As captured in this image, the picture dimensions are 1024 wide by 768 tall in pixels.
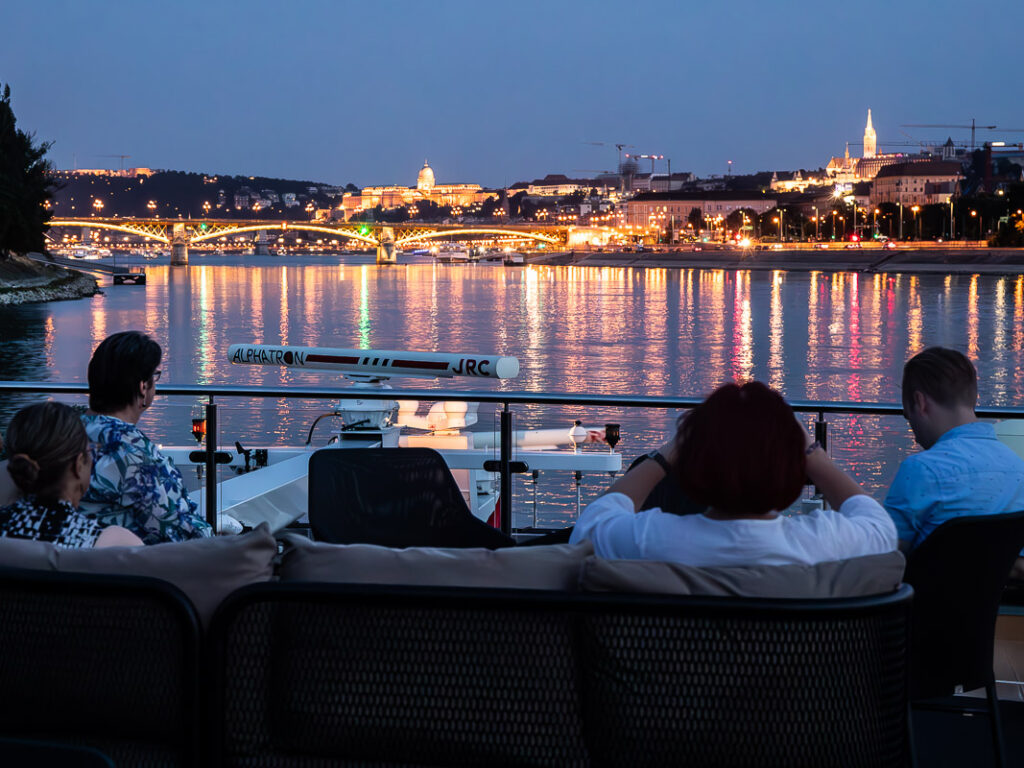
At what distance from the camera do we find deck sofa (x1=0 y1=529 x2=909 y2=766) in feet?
4.25

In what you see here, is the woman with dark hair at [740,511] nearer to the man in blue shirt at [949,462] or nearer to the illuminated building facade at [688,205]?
the man in blue shirt at [949,462]

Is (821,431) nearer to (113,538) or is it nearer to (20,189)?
(113,538)

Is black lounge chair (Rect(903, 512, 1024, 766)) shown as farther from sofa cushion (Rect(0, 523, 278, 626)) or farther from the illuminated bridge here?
the illuminated bridge

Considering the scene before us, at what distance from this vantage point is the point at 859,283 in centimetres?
5416

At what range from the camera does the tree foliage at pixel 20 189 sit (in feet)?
112

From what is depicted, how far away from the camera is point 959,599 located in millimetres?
1779

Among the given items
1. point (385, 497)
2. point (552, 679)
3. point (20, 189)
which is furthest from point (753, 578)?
point (20, 189)

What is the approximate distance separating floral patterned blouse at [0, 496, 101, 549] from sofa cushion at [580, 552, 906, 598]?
2.24 feet

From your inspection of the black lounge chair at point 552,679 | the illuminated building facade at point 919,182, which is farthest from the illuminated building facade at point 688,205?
the black lounge chair at point 552,679

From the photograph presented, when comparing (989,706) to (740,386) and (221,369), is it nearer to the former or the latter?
(740,386)

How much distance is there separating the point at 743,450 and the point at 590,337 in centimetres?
2645

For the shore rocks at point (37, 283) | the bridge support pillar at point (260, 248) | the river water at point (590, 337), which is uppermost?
the bridge support pillar at point (260, 248)

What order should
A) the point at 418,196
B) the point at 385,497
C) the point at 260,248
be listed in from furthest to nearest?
the point at 418,196 → the point at 260,248 → the point at 385,497

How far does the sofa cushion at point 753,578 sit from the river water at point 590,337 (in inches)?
102
